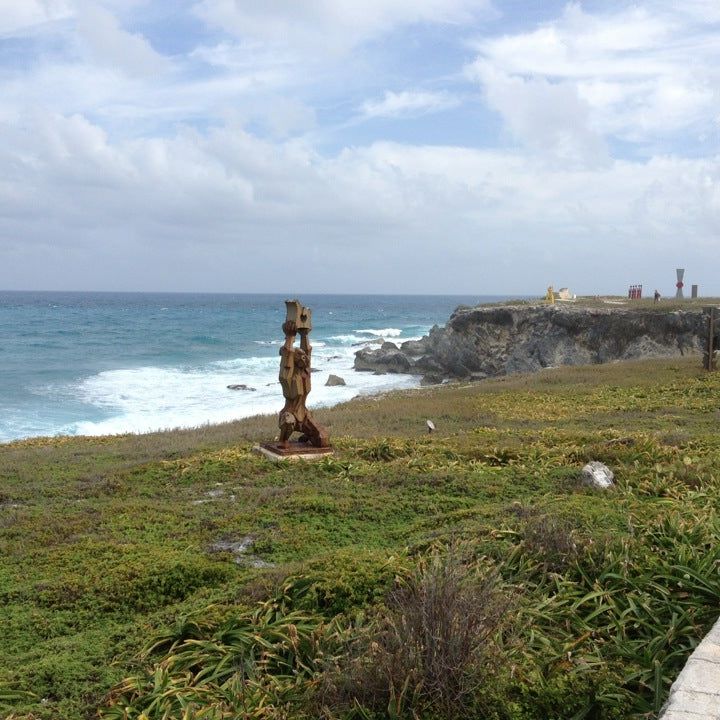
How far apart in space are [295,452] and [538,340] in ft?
107

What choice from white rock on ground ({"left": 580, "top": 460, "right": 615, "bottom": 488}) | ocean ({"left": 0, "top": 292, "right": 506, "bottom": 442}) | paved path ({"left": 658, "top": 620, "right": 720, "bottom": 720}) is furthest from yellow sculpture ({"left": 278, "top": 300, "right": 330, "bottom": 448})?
ocean ({"left": 0, "top": 292, "right": 506, "bottom": 442})

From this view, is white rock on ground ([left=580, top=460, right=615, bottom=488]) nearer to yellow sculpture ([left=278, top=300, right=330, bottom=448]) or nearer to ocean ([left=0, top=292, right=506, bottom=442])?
yellow sculpture ([left=278, top=300, right=330, bottom=448])

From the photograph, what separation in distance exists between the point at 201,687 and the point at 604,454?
7485mm

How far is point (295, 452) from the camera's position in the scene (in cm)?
1218

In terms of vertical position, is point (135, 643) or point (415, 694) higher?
point (415, 694)

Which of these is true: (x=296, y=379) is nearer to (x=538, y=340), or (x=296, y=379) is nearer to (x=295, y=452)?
(x=295, y=452)

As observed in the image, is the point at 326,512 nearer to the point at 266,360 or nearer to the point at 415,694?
the point at 415,694

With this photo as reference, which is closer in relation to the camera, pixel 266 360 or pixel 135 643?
pixel 135 643

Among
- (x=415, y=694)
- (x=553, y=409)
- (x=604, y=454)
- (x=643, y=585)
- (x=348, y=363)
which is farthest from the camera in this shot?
(x=348, y=363)

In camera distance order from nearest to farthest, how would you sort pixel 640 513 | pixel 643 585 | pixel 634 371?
pixel 643 585 → pixel 640 513 → pixel 634 371

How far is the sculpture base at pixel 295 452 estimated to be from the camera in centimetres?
1212

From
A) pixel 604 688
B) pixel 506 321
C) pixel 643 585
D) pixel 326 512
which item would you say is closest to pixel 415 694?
pixel 604 688

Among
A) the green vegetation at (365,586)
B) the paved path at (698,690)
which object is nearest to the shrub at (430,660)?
the green vegetation at (365,586)

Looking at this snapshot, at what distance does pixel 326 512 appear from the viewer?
871 centimetres
